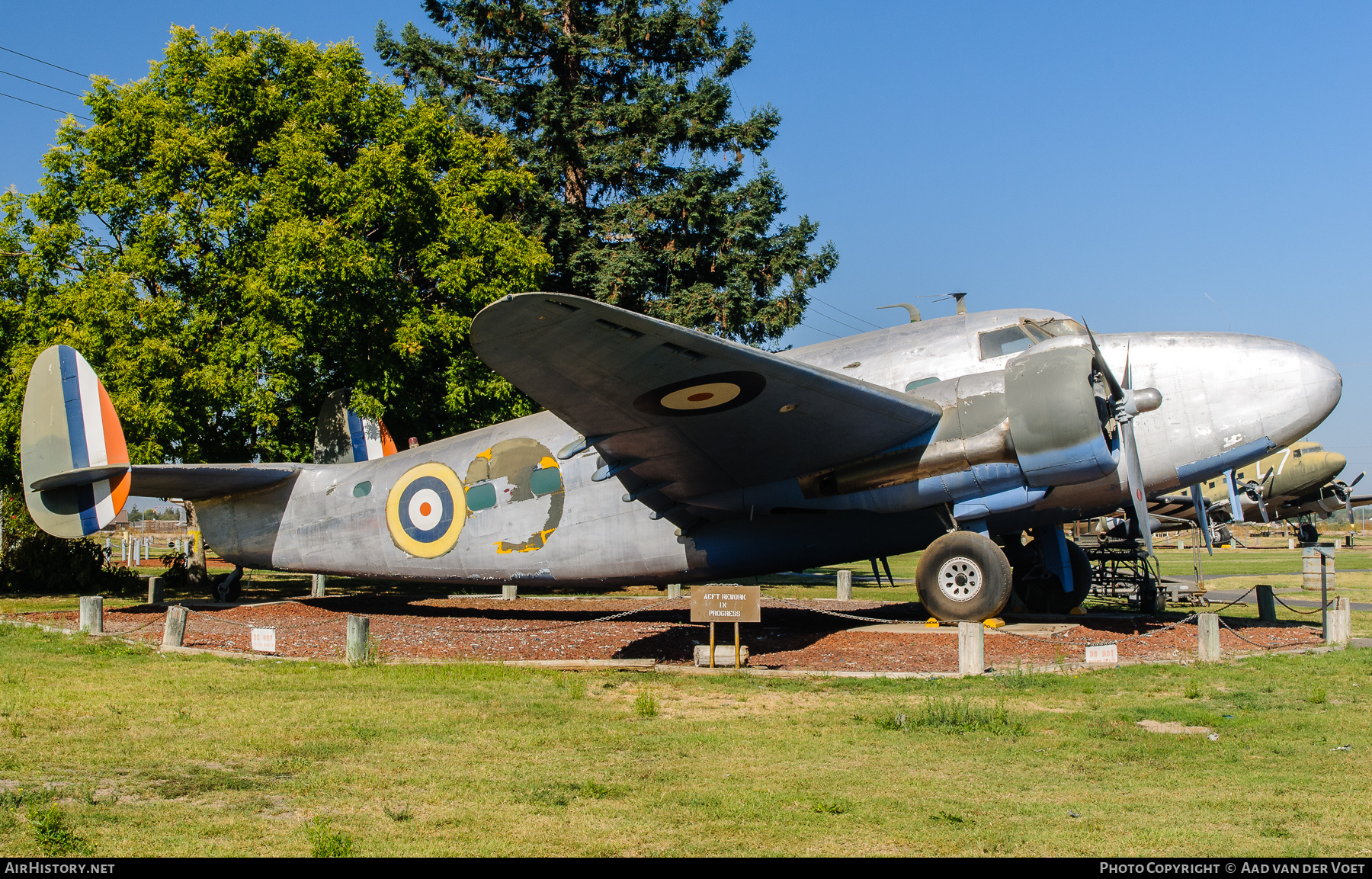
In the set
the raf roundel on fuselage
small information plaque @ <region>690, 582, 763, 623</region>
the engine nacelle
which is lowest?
small information plaque @ <region>690, 582, 763, 623</region>

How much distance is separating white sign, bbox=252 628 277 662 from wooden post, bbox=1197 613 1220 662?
37.4 ft

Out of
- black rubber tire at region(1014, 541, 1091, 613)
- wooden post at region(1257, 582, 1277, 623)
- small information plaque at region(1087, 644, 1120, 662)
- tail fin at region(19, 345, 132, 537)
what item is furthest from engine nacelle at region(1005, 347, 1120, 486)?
tail fin at region(19, 345, 132, 537)

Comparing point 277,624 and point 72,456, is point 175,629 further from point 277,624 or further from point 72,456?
point 72,456

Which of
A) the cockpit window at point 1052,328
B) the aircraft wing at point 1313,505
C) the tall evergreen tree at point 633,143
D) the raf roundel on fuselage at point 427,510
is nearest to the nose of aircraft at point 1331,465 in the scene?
the aircraft wing at point 1313,505

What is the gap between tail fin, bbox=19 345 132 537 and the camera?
558 inches

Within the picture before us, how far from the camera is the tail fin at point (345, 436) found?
1858 cm

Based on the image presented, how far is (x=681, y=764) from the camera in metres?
6.89

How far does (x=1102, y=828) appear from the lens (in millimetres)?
5285

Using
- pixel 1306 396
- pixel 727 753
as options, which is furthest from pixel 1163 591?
pixel 727 753

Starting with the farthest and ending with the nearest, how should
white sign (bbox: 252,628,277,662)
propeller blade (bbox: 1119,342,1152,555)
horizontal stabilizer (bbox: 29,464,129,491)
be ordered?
horizontal stabilizer (bbox: 29,464,129,491)
white sign (bbox: 252,628,277,662)
propeller blade (bbox: 1119,342,1152,555)

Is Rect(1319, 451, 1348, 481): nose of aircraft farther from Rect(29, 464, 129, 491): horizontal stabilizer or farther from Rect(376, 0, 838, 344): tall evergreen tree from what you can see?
Rect(29, 464, 129, 491): horizontal stabilizer

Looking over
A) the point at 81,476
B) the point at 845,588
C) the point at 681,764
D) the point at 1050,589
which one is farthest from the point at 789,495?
→ the point at 81,476

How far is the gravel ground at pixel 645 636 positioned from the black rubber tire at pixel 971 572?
0.40 m

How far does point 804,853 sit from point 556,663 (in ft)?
23.2
